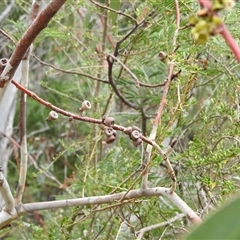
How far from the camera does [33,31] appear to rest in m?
0.46

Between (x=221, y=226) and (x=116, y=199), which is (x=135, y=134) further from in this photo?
(x=221, y=226)

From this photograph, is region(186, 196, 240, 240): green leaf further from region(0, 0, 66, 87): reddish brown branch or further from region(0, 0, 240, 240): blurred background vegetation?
region(0, 0, 240, 240): blurred background vegetation

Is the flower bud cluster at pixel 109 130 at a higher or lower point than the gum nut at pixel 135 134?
higher

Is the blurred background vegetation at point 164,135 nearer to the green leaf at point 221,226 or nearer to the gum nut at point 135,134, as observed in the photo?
the gum nut at point 135,134

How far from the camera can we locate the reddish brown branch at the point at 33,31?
0.42 meters

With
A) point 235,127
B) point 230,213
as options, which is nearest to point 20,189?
point 235,127

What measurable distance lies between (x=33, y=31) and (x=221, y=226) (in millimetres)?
275

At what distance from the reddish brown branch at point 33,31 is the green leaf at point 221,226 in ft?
0.76

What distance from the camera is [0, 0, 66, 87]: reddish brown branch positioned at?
1.39ft

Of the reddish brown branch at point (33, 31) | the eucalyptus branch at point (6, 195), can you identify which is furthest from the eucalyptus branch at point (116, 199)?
the reddish brown branch at point (33, 31)

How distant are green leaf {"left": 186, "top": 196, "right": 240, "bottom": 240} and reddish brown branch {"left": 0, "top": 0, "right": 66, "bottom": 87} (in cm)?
23

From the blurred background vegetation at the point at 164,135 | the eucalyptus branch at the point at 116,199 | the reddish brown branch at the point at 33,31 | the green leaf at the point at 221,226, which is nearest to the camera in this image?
the green leaf at the point at 221,226

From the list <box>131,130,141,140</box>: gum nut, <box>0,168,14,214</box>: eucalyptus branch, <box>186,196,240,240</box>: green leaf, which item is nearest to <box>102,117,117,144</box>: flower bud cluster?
<box>131,130,141,140</box>: gum nut

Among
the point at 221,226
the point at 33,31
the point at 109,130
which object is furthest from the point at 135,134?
the point at 221,226
